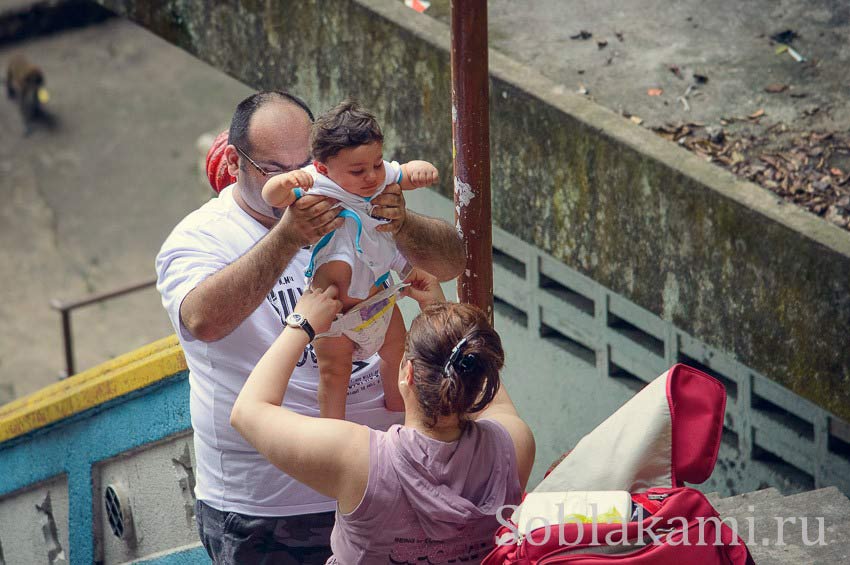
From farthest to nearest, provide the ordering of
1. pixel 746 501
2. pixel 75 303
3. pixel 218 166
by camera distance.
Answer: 1. pixel 75 303
2. pixel 746 501
3. pixel 218 166

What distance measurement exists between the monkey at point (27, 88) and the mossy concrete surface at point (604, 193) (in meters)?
7.85

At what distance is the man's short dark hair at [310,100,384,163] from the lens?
2920 millimetres

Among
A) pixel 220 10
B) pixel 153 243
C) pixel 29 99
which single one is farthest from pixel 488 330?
pixel 29 99

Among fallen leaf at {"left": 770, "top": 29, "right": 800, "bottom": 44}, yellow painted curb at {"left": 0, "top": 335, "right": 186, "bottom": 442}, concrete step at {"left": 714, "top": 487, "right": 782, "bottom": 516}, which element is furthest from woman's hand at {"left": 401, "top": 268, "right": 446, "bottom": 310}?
fallen leaf at {"left": 770, "top": 29, "right": 800, "bottom": 44}

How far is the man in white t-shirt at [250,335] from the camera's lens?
317 cm

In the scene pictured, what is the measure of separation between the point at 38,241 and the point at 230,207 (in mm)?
8998

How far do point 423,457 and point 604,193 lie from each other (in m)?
2.23

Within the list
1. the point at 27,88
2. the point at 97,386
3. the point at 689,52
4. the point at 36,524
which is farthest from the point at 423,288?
the point at 27,88

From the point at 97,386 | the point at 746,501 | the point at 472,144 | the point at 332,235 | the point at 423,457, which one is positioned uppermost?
the point at 472,144

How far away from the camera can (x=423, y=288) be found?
3.30 m

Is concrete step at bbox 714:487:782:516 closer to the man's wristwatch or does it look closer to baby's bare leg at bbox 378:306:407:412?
baby's bare leg at bbox 378:306:407:412

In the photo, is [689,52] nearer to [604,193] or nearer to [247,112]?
[604,193]

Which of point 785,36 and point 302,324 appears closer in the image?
point 302,324

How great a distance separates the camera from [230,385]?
3.29 metres
